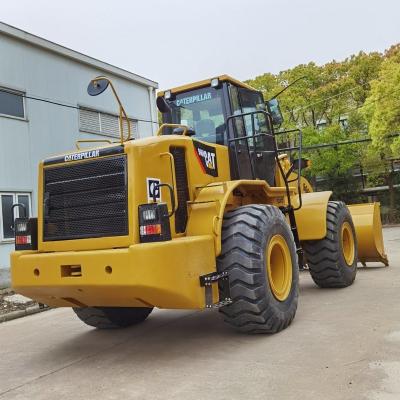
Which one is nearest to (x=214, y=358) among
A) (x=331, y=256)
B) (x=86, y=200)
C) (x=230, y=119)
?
(x=86, y=200)

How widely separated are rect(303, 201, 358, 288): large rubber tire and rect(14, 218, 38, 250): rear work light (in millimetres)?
4113

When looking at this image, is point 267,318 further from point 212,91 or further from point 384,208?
point 384,208

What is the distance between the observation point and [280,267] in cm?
618

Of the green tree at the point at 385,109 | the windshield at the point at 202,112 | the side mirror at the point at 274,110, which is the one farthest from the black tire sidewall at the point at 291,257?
the green tree at the point at 385,109

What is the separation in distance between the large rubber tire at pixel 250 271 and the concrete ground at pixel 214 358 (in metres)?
0.21

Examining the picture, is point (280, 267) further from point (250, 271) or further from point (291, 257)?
point (250, 271)

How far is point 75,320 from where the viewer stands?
795cm

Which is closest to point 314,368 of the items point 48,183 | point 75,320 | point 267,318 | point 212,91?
point 267,318

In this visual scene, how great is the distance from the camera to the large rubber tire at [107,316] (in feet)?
21.5

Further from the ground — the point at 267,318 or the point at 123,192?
the point at 123,192

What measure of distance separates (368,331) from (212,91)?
348 cm

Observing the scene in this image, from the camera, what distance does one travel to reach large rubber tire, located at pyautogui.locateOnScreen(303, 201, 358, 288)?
799cm

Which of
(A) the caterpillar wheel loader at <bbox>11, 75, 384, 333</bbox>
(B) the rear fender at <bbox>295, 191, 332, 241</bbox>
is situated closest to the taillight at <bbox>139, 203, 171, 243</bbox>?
(A) the caterpillar wheel loader at <bbox>11, 75, 384, 333</bbox>

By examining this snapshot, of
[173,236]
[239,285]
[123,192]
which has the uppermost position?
[123,192]
